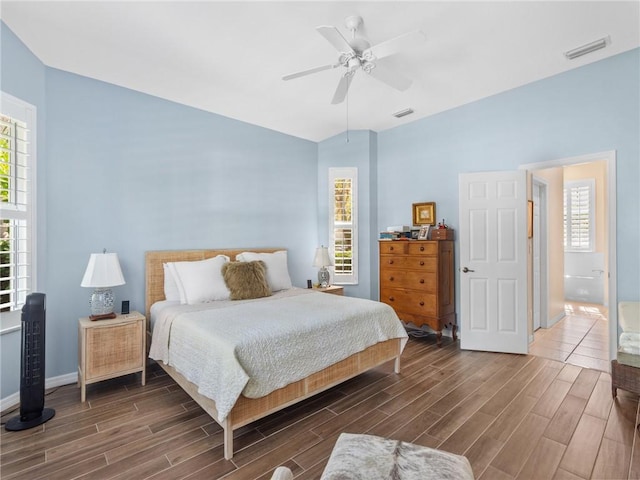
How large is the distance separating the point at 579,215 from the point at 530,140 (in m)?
3.88

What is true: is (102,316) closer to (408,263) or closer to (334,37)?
(334,37)

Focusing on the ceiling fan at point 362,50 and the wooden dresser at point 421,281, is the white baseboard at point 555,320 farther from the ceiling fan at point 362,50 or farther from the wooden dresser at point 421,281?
the ceiling fan at point 362,50

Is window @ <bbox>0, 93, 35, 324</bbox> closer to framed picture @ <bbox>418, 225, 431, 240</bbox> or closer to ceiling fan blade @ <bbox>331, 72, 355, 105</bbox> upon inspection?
ceiling fan blade @ <bbox>331, 72, 355, 105</bbox>

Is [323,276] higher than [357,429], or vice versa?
[323,276]

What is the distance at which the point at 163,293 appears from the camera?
3510 mm

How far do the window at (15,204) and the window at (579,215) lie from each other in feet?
27.3

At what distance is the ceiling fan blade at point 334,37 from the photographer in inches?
80.5

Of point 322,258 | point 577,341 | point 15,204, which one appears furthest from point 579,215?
point 15,204

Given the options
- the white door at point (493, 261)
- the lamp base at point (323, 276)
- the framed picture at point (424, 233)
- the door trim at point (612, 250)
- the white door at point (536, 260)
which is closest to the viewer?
the door trim at point (612, 250)

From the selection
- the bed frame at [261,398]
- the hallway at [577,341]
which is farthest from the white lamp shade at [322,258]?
the hallway at [577,341]

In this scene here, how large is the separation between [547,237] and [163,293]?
17.0 ft

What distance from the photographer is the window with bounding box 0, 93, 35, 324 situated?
2.48m

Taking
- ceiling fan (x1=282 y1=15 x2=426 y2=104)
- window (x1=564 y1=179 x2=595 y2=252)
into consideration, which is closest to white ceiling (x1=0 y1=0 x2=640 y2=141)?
ceiling fan (x1=282 y1=15 x2=426 y2=104)

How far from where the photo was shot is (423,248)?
4035 mm
